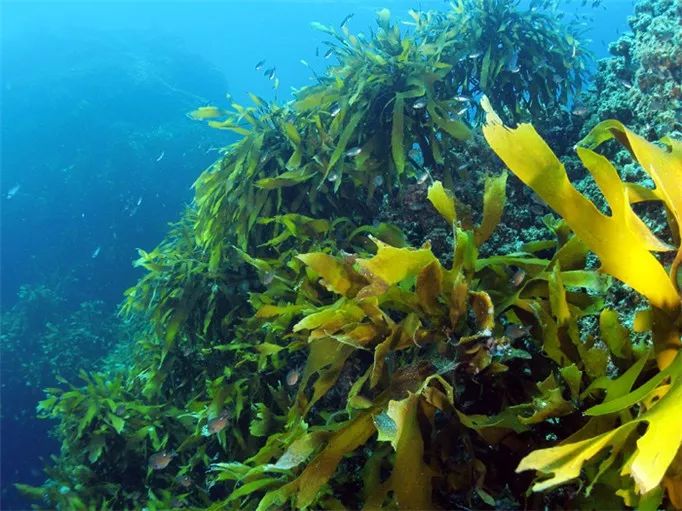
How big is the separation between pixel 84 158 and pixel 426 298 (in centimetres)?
1812

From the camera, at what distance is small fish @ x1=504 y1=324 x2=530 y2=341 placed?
60.8 inches

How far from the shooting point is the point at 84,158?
54.5 feet

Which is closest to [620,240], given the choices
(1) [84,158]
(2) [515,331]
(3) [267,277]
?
(2) [515,331]

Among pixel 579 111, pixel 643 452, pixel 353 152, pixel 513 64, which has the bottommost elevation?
pixel 643 452

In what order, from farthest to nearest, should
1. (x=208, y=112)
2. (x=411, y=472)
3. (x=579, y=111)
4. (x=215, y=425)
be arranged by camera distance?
(x=208, y=112) → (x=579, y=111) → (x=215, y=425) → (x=411, y=472)

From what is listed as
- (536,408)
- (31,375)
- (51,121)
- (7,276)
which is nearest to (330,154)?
(536,408)

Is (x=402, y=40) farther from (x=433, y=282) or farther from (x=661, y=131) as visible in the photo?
(x=433, y=282)

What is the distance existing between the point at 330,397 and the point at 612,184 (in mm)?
1858

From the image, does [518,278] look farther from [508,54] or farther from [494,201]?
[508,54]

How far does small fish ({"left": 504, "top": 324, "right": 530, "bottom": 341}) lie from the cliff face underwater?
16 millimetres

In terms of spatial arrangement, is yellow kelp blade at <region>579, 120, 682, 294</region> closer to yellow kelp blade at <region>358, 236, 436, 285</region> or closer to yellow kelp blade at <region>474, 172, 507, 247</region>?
yellow kelp blade at <region>474, 172, 507, 247</region>

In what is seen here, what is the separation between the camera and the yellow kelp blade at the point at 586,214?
1195 millimetres

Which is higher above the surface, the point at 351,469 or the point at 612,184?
the point at 612,184

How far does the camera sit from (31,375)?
401 inches
